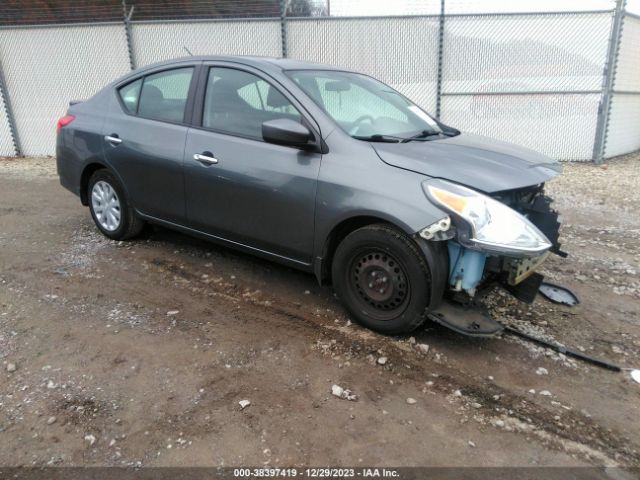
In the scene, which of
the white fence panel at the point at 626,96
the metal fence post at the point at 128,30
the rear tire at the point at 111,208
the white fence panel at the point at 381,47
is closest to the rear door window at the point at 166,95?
the rear tire at the point at 111,208

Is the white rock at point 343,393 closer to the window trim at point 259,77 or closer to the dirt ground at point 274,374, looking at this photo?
the dirt ground at point 274,374

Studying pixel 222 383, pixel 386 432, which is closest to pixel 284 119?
pixel 222 383

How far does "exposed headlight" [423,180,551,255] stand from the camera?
9.37 feet

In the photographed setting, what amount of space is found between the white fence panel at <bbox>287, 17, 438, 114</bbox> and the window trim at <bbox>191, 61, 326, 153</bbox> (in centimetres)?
534

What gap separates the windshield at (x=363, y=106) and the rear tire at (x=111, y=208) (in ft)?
6.91

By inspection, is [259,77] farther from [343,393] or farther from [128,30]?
[128,30]

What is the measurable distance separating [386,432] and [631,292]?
109 inches

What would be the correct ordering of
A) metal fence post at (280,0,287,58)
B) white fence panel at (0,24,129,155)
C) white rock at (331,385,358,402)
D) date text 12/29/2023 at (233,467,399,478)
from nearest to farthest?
date text 12/29/2023 at (233,467,399,478), white rock at (331,385,358,402), metal fence post at (280,0,287,58), white fence panel at (0,24,129,155)

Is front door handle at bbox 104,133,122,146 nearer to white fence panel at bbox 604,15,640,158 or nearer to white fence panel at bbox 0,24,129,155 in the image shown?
white fence panel at bbox 0,24,129,155

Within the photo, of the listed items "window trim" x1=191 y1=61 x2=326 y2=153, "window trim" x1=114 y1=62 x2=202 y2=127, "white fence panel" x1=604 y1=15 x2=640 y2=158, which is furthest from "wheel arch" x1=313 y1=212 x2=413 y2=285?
"white fence panel" x1=604 y1=15 x2=640 y2=158

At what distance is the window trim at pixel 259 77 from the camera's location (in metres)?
3.42

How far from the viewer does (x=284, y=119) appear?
3.41 m

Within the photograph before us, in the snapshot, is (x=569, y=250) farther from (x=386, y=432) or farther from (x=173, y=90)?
(x=173, y=90)

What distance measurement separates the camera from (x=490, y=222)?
114 inches
